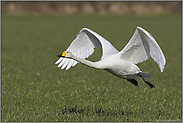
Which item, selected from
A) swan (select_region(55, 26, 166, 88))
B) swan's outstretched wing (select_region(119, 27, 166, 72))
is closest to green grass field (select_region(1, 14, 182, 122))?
swan (select_region(55, 26, 166, 88))

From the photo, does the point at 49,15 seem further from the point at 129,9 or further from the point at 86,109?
the point at 86,109

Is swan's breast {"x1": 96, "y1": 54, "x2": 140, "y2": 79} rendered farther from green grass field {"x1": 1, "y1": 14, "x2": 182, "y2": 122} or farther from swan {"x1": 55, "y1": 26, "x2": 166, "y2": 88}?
green grass field {"x1": 1, "y1": 14, "x2": 182, "y2": 122}

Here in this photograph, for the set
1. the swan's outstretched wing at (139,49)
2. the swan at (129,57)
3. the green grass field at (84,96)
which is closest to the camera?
the swan at (129,57)

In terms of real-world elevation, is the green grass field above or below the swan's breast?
below

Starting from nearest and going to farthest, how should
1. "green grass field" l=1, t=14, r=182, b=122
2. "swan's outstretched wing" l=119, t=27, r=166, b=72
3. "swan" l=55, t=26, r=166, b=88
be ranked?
"swan" l=55, t=26, r=166, b=88 < "swan's outstretched wing" l=119, t=27, r=166, b=72 < "green grass field" l=1, t=14, r=182, b=122

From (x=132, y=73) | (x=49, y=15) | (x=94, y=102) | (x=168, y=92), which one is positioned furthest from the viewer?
(x=49, y=15)

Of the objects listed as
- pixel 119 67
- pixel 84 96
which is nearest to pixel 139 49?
pixel 119 67

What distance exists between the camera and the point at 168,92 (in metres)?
10.1

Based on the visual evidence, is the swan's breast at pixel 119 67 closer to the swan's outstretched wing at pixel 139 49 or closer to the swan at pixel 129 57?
the swan at pixel 129 57

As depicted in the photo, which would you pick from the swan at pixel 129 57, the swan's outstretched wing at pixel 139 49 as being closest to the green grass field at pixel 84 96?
the swan at pixel 129 57

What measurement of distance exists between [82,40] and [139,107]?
2612 millimetres

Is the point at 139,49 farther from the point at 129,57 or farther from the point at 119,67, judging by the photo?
the point at 119,67

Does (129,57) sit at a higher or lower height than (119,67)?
higher

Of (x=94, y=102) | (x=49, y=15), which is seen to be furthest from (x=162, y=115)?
(x=49, y=15)
